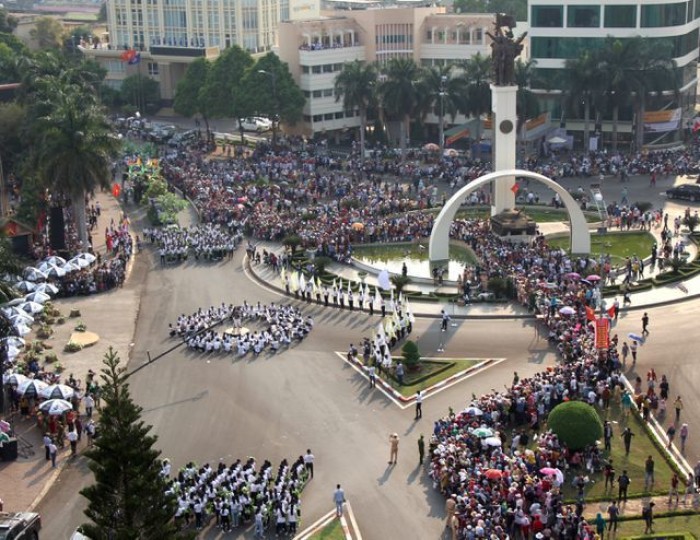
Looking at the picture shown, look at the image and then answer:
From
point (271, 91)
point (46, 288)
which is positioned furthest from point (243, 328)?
point (271, 91)

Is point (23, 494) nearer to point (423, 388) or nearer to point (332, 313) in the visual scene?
point (423, 388)

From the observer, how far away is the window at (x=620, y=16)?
97.1 metres

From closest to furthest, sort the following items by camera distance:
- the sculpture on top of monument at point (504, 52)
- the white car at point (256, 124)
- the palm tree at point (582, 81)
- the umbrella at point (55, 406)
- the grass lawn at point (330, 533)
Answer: the grass lawn at point (330, 533), the umbrella at point (55, 406), the sculpture on top of monument at point (504, 52), the palm tree at point (582, 81), the white car at point (256, 124)

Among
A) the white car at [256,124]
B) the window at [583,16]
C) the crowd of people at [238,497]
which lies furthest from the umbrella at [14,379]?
the white car at [256,124]

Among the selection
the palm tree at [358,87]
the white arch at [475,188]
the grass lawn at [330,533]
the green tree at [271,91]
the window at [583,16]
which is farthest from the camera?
the green tree at [271,91]

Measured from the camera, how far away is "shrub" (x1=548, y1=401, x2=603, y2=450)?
3984 cm

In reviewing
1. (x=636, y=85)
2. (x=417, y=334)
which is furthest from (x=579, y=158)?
(x=417, y=334)

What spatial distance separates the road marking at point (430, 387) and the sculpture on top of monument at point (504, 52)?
23575 mm

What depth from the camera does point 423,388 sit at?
48.5 m

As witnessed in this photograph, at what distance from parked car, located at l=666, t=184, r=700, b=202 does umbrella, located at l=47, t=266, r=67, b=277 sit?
4307 centimetres

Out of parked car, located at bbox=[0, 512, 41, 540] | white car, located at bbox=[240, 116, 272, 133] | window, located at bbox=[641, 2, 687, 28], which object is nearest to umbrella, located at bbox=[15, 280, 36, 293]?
parked car, located at bbox=[0, 512, 41, 540]

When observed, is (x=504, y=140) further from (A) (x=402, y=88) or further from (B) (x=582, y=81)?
(A) (x=402, y=88)

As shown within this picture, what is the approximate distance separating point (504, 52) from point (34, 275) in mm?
30496

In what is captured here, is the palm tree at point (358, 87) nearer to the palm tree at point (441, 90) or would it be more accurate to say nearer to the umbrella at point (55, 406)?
the palm tree at point (441, 90)
